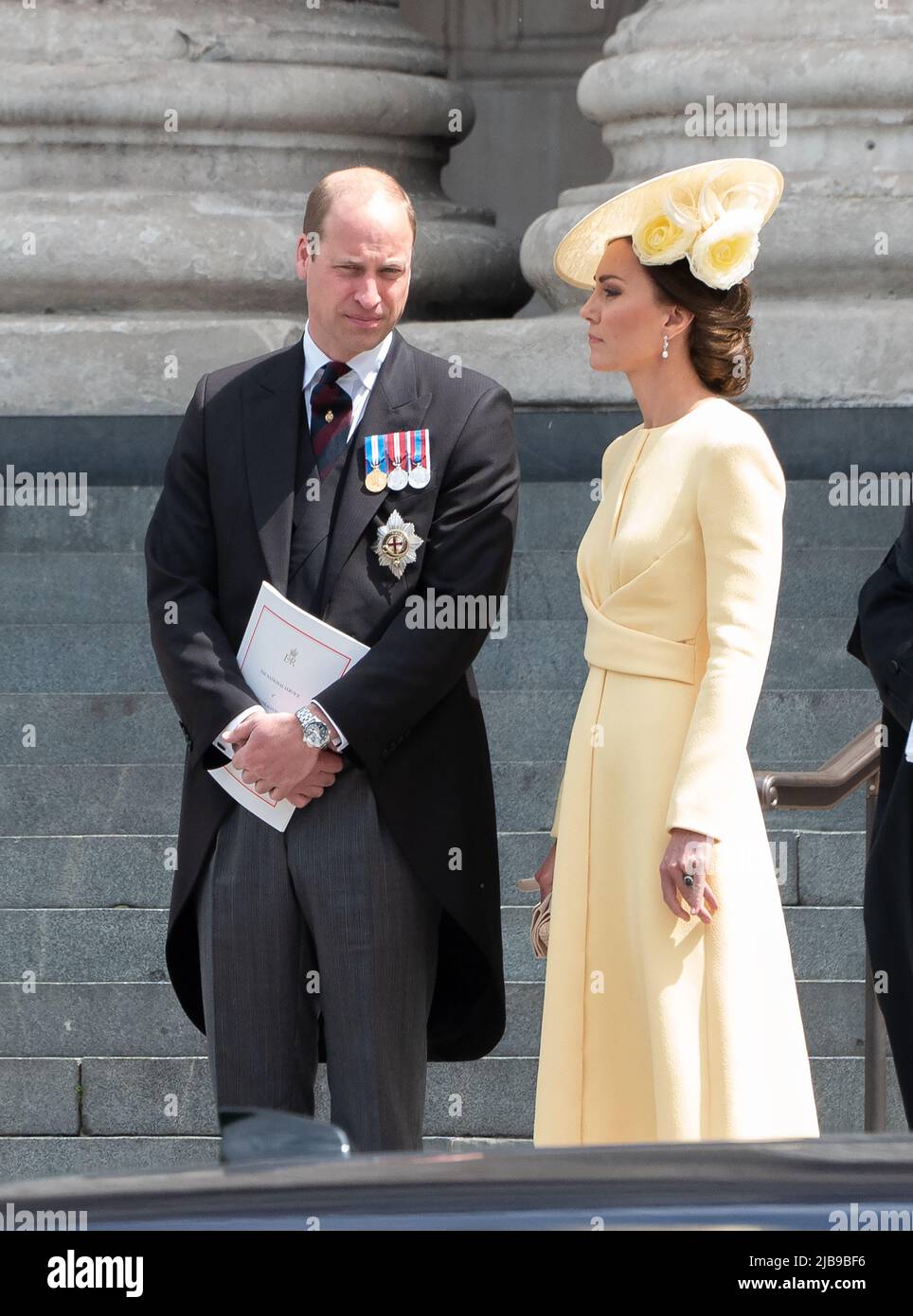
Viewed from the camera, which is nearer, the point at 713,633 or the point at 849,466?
the point at 713,633

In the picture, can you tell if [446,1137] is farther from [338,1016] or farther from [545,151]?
[545,151]

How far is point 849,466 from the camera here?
772 cm

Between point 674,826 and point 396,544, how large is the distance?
0.75m

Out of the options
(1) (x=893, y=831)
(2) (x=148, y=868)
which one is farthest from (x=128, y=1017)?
(1) (x=893, y=831)

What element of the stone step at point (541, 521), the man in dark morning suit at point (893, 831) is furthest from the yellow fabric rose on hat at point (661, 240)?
the stone step at point (541, 521)

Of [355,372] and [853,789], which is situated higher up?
[355,372]

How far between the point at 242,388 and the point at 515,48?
7811 mm

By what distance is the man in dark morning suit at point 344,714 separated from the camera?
12.3 feet

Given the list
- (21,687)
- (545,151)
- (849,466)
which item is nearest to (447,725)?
(21,687)

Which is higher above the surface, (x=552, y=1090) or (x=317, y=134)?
(x=317, y=134)

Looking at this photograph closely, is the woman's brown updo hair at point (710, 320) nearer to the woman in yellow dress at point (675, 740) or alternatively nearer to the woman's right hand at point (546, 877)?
the woman in yellow dress at point (675, 740)

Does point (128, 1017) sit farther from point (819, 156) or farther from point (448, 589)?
point (819, 156)

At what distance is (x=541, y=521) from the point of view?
7.54 m

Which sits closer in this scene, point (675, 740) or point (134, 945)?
point (675, 740)
